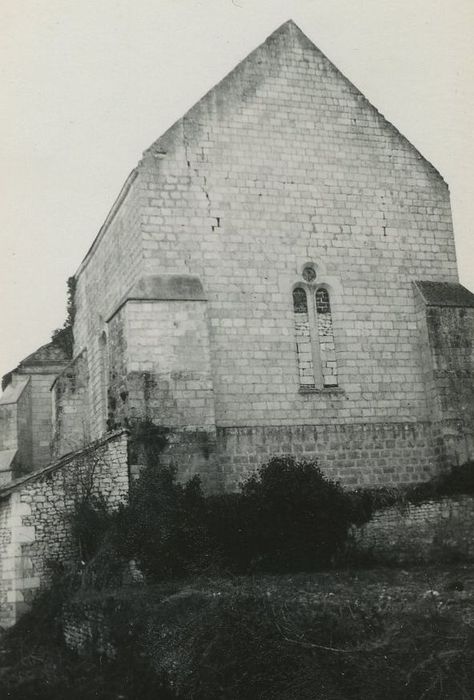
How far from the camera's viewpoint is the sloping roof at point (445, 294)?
19797 mm

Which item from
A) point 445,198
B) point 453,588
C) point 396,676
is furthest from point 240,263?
point 396,676

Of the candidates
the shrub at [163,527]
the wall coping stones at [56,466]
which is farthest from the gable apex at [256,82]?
the shrub at [163,527]

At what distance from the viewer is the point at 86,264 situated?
81.6 ft

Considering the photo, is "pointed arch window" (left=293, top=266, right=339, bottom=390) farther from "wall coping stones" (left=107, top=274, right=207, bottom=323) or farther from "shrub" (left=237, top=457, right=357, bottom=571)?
"wall coping stones" (left=107, top=274, right=207, bottom=323)

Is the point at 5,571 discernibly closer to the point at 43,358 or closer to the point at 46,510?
the point at 46,510

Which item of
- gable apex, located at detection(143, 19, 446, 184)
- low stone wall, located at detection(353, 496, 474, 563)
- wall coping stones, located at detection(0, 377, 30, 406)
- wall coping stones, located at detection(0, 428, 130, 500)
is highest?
gable apex, located at detection(143, 19, 446, 184)

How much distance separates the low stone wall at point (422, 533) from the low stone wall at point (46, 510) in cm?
527

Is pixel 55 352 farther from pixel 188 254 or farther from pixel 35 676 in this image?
pixel 35 676

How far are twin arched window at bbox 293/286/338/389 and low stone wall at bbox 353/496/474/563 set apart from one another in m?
3.32

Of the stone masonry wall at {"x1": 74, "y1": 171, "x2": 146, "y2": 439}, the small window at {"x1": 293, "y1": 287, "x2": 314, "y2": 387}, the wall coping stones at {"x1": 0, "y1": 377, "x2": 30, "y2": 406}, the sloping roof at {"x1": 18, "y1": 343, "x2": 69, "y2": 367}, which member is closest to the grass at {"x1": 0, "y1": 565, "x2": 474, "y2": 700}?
the small window at {"x1": 293, "y1": 287, "x2": 314, "y2": 387}

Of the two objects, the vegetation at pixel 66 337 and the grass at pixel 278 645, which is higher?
the vegetation at pixel 66 337

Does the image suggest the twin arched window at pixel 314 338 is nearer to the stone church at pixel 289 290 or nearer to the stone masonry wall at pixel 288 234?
Answer: the stone church at pixel 289 290

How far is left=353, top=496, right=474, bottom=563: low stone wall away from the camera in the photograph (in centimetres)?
1761

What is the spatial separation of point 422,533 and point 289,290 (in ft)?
20.1
